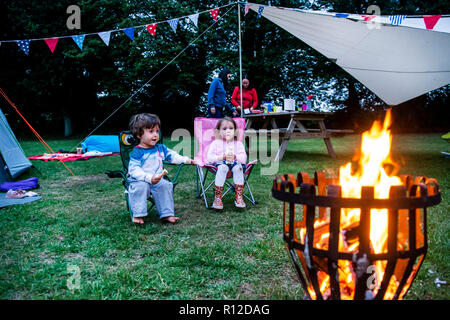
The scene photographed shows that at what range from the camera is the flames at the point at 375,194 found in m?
1.41

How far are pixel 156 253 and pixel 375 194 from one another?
1.71 metres

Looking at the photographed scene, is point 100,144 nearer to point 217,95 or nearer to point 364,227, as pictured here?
point 217,95

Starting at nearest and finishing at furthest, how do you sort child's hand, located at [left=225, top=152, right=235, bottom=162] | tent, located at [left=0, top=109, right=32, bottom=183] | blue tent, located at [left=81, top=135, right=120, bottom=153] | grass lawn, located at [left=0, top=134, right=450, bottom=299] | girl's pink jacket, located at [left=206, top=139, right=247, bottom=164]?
grass lawn, located at [left=0, top=134, right=450, bottom=299] → child's hand, located at [left=225, top=152, right=235, bottom=162] → girl's pink jacket, located at [left=206, top=139, right=247, bottom=164] → tent, located at [left=0, top=109, right=32, bottom=183] → blue tent, located at [left=81, top=135, right=120, bottom=153]

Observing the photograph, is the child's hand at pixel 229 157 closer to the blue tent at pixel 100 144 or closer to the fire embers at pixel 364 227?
the fire embers at pixel 364 227

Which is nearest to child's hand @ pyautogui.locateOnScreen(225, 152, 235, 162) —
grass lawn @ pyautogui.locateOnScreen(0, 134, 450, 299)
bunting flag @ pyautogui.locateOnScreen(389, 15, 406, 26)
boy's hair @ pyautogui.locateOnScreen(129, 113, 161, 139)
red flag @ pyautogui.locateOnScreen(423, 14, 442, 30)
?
grass lawn @ pyautogui.locateOnScreen(0, 134, 450, 299)

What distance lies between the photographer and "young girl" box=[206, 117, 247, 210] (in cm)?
362

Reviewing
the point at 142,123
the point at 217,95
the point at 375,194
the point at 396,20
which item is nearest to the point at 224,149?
the point at 142,123

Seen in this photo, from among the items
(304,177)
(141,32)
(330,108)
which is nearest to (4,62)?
(141,32)

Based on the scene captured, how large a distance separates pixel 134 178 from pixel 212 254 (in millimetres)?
1183

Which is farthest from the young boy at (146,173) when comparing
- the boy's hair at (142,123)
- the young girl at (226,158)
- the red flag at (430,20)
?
the red flag at (430,20)

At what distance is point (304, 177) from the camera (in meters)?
1.53

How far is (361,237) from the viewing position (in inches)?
47.0

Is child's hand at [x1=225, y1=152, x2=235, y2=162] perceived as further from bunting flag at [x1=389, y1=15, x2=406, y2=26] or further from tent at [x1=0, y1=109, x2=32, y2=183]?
tent at [x1=0, y1=109, x2=32, y2=183]
